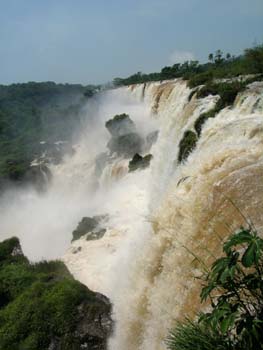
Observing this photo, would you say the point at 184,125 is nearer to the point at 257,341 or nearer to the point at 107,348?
the point at 107,348

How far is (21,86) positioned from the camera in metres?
93.6

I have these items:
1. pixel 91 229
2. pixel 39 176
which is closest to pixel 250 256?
pixel 91 229

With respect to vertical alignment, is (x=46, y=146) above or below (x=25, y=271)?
below

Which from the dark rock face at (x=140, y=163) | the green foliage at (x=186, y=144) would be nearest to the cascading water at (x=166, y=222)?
the dark rock face at (x=140, y=163)

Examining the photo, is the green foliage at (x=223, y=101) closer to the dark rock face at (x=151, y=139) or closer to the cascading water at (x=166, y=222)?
the cascading water at (x=166, y=222)

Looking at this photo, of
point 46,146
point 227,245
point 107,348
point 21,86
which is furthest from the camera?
point 21,86

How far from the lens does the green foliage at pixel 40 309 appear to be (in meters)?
8.84

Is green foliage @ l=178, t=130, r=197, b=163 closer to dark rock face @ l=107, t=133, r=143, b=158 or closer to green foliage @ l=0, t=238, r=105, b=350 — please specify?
green foliage @ l=0, t=238, r=105, b=350

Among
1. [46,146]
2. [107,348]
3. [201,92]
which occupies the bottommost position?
[46,146]

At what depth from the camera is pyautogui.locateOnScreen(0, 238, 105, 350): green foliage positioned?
884cm

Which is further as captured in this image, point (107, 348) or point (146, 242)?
point (146, 242)

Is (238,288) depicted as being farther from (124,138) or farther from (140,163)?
(124,138)

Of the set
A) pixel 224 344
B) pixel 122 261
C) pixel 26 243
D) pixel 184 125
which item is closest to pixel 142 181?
pixel 184 125

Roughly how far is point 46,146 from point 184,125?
29851 millimetres
